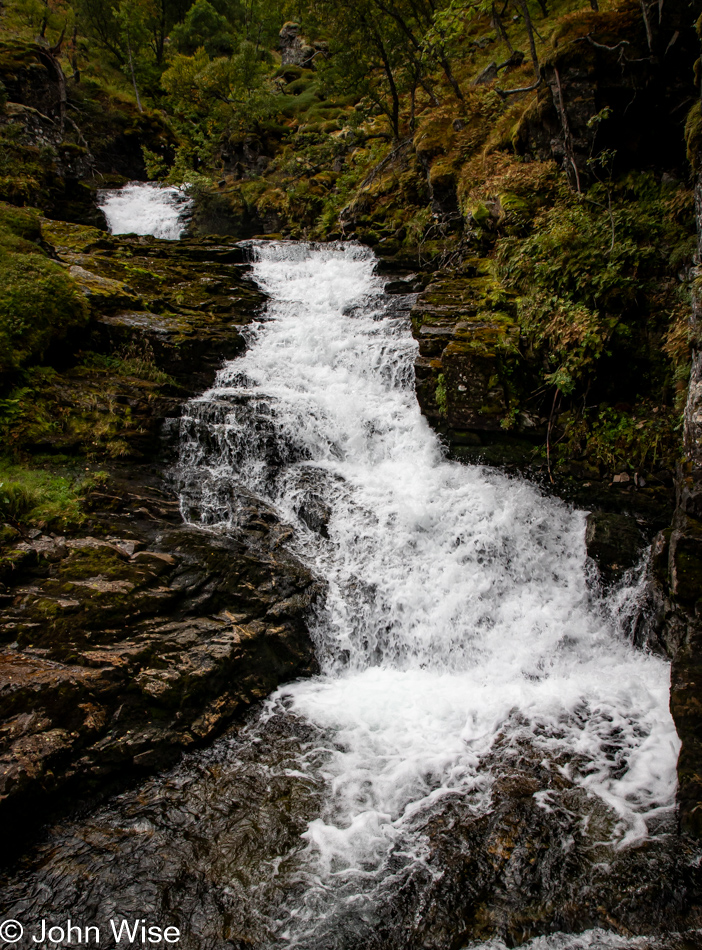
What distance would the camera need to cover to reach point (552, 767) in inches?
184

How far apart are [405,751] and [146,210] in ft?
69.1

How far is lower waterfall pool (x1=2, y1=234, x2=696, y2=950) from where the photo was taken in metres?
3.60

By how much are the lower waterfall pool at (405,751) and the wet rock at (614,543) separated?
19 cm

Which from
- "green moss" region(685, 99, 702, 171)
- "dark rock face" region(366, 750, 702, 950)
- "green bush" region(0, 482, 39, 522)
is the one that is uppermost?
"green moss" region(685, 99, 702, 171)

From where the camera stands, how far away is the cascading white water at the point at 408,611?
460cm

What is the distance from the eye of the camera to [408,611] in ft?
21.5

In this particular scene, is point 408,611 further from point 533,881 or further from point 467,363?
point 467,363

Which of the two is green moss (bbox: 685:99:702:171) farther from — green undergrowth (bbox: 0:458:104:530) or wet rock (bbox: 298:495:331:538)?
green undergrowth (bbox: 0:458:104:530)

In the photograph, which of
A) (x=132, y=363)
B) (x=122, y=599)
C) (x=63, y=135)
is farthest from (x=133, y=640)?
(x=63, y=135)

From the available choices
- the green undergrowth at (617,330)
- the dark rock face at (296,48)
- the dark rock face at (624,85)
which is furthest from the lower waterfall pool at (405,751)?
the dark rock face at (296,48)

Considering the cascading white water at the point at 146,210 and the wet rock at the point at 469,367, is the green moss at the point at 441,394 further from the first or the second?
the cascading white water at the point at 146,210

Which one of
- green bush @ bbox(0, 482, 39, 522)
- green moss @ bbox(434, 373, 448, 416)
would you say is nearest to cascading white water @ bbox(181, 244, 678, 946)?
green moss @ bbox(434, 373, 448, 416)

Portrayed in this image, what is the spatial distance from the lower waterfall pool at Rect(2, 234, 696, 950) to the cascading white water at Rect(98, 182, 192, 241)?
12.8 meters

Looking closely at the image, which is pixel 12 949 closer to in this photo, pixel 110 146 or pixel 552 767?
pixel 552 767
